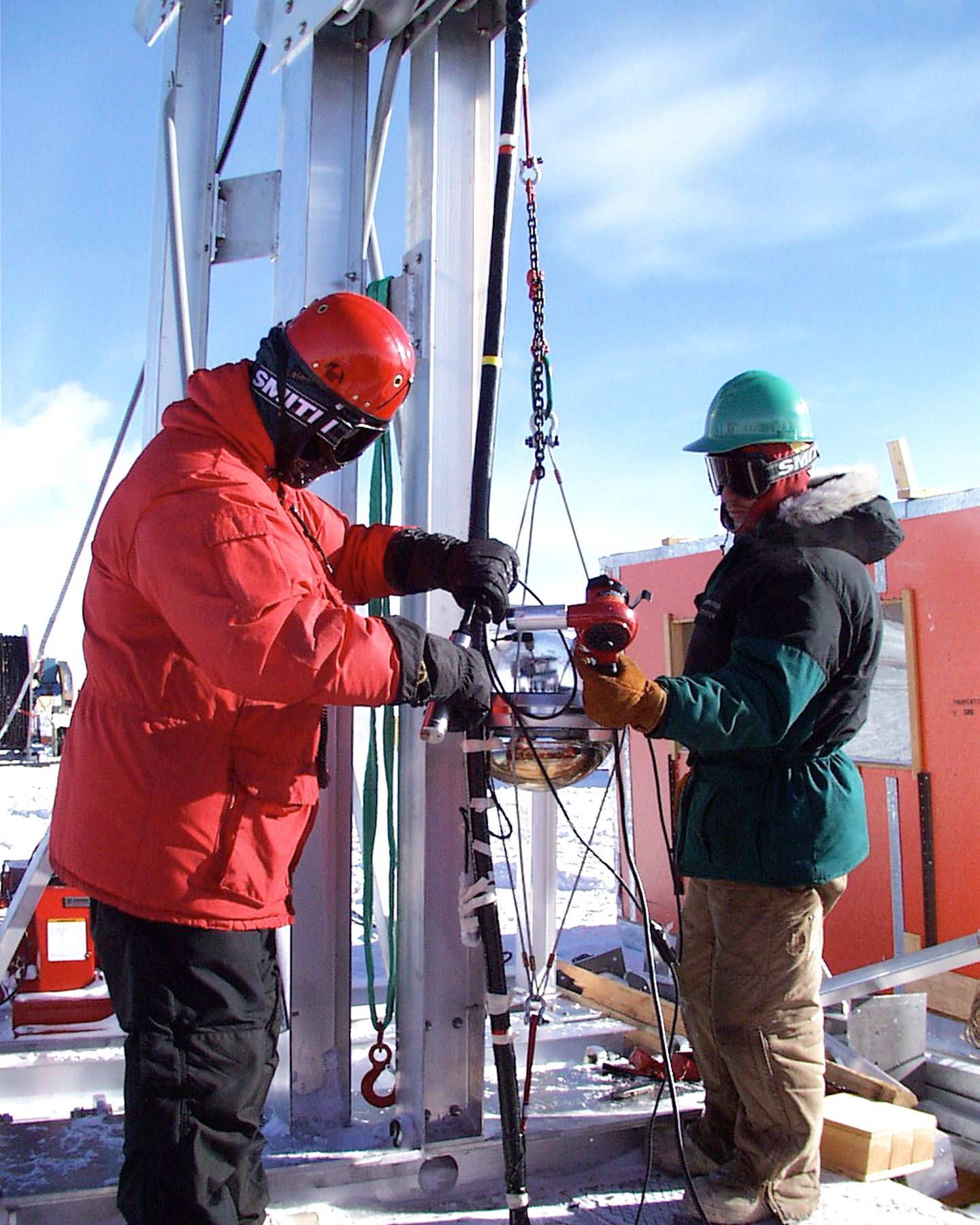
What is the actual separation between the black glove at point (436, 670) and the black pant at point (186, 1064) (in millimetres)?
640

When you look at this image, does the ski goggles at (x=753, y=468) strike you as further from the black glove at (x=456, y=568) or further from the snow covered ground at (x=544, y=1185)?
the snow covered ground at (x=544, y=1185)

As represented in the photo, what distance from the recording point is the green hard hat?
2996 mm

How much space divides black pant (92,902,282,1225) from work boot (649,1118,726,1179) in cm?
130

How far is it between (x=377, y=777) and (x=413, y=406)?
1182 millimetres

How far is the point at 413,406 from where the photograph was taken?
125 inches

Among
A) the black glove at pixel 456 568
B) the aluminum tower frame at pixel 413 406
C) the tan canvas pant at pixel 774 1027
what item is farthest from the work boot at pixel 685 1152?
the black glove at pixel 456 568

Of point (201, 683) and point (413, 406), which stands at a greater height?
point (413, 406)

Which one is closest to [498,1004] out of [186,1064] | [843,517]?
[186,1064]

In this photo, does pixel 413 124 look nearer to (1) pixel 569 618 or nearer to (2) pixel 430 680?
(1) pixel 569 618

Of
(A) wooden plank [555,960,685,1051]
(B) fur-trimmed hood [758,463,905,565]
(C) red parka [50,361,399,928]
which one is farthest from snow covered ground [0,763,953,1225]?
(B) fur-trimmed hood [758,463,905,565]

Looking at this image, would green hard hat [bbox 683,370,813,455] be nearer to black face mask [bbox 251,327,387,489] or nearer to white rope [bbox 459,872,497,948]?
black face mask [bbox 251,327,387,489]

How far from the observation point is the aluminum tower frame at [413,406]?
2.93 metres

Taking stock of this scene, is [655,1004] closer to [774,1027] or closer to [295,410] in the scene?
[774,1027]

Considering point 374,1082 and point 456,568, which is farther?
point 374,1082
